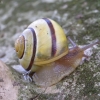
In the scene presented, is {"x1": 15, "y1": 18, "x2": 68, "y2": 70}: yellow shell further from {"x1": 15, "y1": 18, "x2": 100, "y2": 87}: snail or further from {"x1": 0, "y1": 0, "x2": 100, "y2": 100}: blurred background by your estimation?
{"x1": 0, "y1": 0, "x2": 100, "y2": 100}: blurred background

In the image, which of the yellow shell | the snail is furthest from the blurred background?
the yellow shell

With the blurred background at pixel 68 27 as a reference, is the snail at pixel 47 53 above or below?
above

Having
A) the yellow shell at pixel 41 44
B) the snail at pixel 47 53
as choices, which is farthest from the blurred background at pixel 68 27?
the yellow shell at pixel 41 44

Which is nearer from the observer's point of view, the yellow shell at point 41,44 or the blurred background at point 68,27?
the blurred background at point 68,27

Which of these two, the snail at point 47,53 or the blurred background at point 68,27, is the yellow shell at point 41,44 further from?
the blurred background at point 68,27

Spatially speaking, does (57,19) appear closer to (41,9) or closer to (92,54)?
(41,9)

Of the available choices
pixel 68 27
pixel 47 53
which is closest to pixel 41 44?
pixel 47 53
